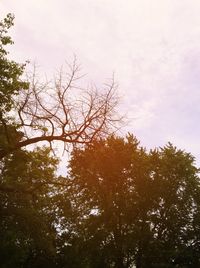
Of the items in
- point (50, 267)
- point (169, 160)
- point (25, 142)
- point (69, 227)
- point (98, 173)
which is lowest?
point (25, 142)

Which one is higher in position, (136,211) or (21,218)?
(136,211)

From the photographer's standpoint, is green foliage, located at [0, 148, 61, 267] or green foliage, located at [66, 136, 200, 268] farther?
green foliage, located at [66, 136, 200, 268]

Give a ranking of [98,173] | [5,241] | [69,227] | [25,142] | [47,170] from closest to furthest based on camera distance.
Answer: [25,142] → [5,241] → [47,170] → [98,173] → [69,227]

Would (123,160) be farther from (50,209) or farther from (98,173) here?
(50,209)

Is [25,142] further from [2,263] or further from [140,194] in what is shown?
[140,194]

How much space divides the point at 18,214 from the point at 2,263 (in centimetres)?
491

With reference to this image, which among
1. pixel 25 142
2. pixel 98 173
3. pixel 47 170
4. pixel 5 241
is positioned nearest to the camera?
pixel 25 142

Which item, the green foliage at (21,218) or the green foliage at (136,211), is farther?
the green foliage at (136,211)

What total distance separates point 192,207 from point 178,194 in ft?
5.98

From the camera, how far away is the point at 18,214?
34.4 meters

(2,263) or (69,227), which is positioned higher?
(69,227)

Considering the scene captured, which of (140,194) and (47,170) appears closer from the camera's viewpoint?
(47,170)

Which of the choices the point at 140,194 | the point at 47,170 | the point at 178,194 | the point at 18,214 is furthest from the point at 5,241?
the point at 178,194

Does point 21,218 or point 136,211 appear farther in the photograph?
point 136,211
